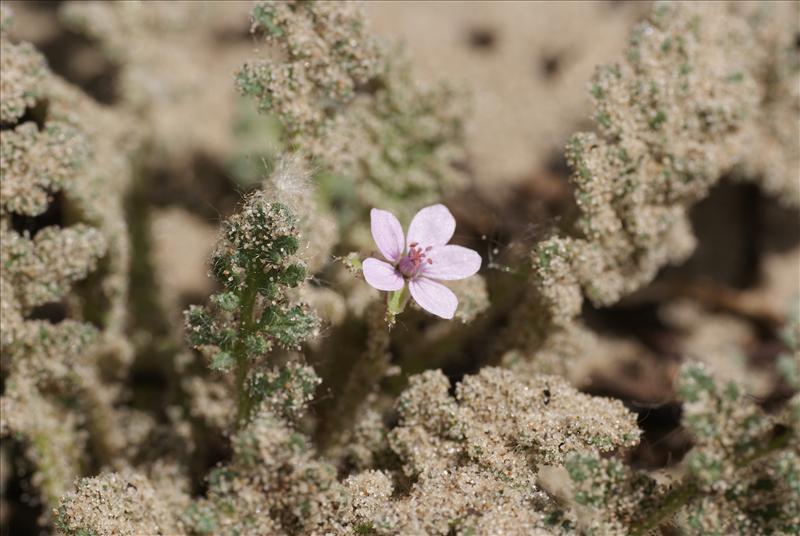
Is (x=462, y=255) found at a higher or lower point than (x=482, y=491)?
higher

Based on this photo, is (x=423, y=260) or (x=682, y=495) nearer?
(x=682, y=495)

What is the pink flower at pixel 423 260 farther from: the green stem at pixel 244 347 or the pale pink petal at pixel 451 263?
the green stem at pixel 244 347

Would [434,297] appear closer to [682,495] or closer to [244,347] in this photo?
[244,347]

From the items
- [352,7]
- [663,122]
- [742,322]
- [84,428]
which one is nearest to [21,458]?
[84,428]

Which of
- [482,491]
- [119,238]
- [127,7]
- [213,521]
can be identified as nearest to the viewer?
[213,521]

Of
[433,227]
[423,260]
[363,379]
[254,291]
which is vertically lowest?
[254,291]

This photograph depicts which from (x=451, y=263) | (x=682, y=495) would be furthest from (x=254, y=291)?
(x=682, y=495)

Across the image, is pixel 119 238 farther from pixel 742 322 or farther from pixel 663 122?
pixel 742 322
